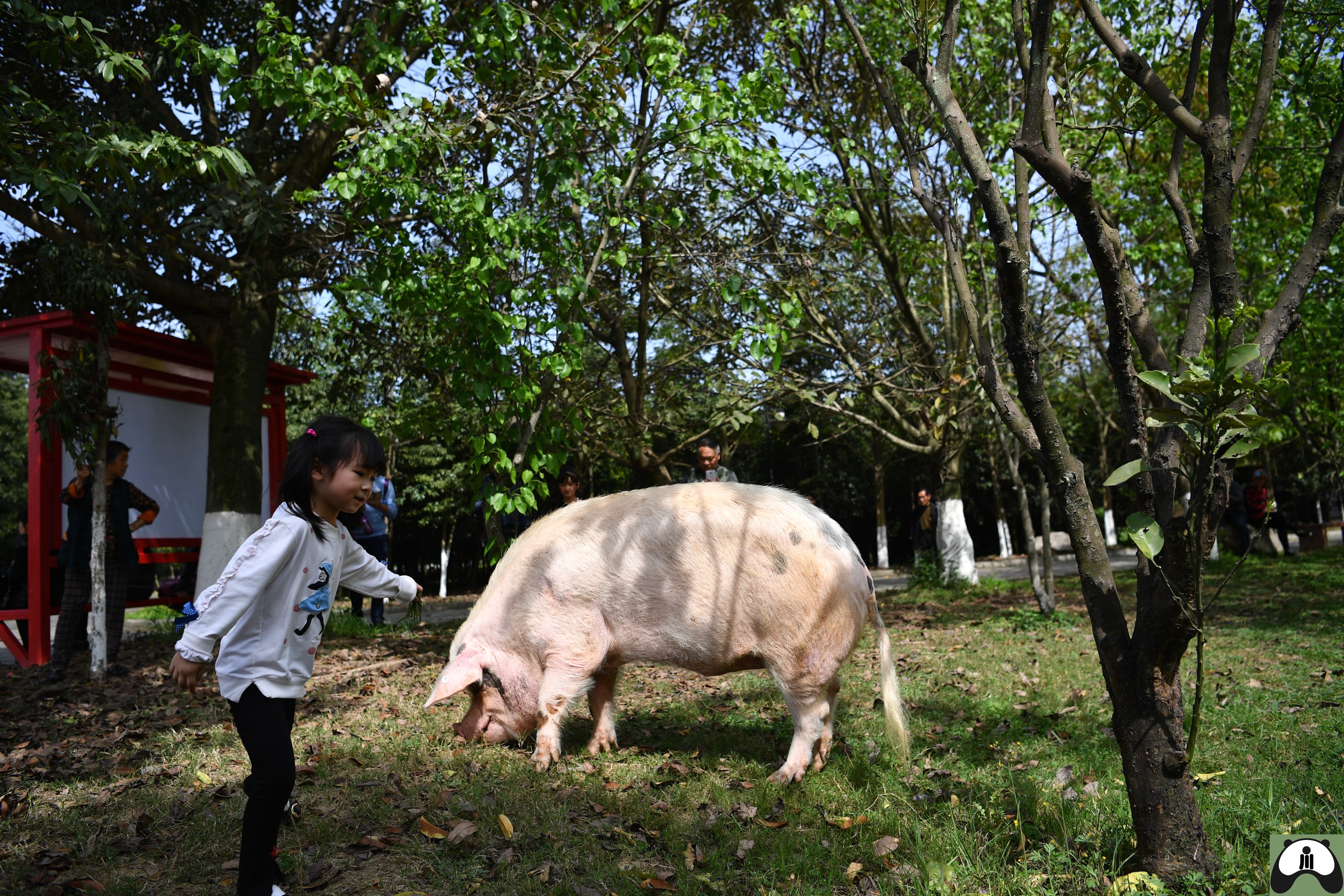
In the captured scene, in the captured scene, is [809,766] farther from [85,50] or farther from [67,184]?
[85,50]

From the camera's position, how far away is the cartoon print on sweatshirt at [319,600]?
317cm

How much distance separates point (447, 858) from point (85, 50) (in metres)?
5.39

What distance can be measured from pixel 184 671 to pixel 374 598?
7427 millimetres

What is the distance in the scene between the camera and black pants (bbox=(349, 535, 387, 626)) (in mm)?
9691

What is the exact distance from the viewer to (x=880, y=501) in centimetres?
2622

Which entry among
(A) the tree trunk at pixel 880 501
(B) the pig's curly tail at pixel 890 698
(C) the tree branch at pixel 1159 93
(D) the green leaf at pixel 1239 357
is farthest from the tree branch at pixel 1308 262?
(A) the tree trunk at pixel 880 501

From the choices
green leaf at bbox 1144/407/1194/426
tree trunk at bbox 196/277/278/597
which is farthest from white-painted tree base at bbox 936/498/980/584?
green leaf at bbox 1144/407/1194/426

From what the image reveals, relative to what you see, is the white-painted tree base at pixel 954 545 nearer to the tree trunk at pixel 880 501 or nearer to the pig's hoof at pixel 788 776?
the pig's hoof at pixel 788 776

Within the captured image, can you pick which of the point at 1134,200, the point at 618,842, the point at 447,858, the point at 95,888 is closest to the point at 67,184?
the point at 95,888

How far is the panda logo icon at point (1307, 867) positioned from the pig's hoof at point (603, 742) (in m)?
3.23

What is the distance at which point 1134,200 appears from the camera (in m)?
12.0

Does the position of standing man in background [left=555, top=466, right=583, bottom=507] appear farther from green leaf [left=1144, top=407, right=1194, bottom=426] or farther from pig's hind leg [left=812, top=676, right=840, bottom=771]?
green leaf [left=1144, top=407, right=1194, bottom=426]

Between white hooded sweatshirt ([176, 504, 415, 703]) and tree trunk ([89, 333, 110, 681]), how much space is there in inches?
180

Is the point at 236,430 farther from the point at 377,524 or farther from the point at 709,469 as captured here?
the point at 709,469
